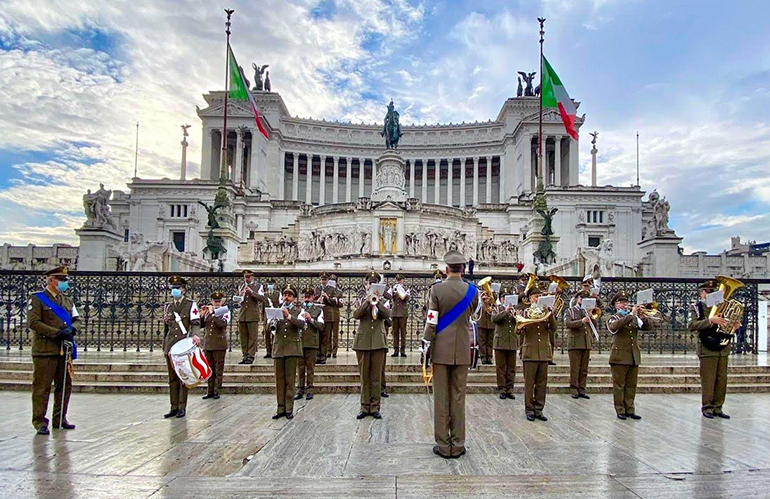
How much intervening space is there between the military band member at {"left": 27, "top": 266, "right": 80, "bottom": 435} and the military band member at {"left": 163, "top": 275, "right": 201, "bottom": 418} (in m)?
1.41

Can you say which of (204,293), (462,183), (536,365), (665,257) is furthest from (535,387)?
(462,183)

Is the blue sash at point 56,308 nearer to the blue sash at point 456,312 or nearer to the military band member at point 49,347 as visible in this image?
the military band member at point 49,347

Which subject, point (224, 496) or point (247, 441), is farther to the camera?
point (247, 441)

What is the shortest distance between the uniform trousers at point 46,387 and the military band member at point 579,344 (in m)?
8.83

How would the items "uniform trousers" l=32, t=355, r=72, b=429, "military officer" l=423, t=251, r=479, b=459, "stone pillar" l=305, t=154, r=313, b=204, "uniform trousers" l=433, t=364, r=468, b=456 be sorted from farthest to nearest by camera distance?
"stone pillar" l=305, t=154, r=313, b=204 → "uniform trousers" l=32, t=355, r=72, b=429 → "military officer" l=423, t=251, r=479, b=459 → "uniform trousers" l=433, t=364, r=468, b=456

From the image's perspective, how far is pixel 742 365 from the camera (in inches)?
478

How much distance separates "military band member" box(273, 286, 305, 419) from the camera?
26.8 feet

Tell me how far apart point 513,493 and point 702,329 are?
226 inches

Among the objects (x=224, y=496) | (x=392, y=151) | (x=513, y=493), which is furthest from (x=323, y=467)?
(x=392, y=151)

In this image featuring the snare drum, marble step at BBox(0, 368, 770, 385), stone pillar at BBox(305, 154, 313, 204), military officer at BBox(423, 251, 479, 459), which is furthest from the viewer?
stone pillar at BBox(305, 154, 313, 204)

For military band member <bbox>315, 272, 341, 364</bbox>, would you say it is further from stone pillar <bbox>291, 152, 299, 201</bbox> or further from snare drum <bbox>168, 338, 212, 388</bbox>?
stone pillar <bbox>291, 152, 299, 201</bbox>

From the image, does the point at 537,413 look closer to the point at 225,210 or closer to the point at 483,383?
the point at 483,383

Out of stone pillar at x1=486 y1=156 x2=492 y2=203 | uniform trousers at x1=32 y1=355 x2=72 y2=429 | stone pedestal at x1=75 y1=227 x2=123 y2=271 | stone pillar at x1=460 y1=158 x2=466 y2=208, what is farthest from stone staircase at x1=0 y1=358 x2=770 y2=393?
stone pillar at x1=460 y1=158 x2=466 y2=208

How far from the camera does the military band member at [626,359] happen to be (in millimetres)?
8328
